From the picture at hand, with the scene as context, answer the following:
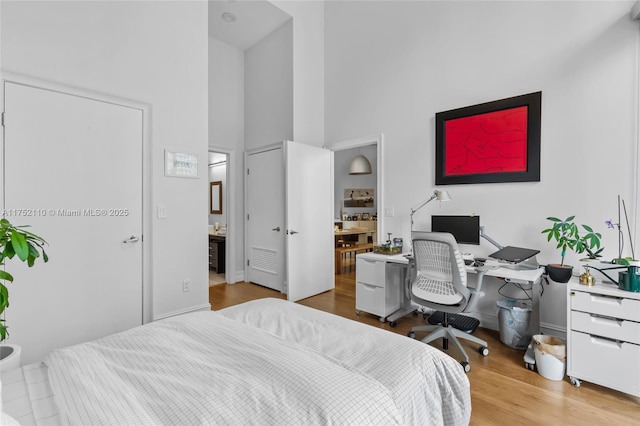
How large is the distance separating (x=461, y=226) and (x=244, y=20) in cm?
391

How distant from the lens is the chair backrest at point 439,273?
230 cm

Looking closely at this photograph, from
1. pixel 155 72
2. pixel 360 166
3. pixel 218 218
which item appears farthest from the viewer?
pixel 360 166

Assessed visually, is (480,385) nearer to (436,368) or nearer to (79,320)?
(436,368)

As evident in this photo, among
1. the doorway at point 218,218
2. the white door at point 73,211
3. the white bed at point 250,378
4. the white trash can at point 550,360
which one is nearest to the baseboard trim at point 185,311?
the white door at point 73,211

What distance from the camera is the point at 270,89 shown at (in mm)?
4508

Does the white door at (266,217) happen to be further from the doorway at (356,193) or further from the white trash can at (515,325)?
the white trash can at (515,325)

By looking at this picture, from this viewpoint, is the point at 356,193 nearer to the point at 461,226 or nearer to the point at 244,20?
the point at 244,20

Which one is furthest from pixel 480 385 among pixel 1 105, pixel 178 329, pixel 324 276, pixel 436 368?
pixel 1 105

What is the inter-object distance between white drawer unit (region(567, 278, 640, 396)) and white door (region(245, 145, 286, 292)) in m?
3.07

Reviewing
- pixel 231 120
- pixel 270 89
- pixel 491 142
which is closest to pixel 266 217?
pixel 231 120

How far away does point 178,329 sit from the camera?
145cm

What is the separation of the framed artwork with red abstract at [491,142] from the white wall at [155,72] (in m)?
2.56

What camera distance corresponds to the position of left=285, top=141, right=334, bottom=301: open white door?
3.78 meters

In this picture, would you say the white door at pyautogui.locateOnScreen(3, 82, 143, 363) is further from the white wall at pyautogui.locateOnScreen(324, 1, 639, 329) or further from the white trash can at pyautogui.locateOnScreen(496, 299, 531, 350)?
the white trash can at pyautogui.locateOnScreen(496, 299, 531, 350)
